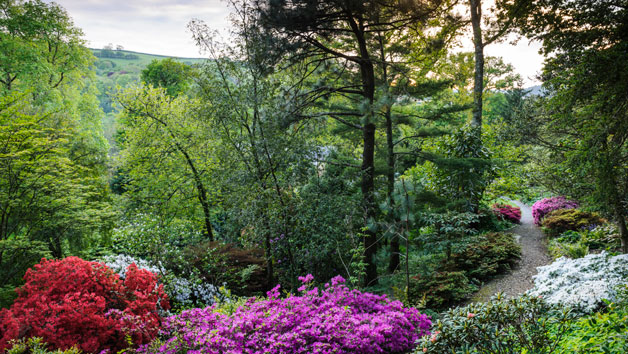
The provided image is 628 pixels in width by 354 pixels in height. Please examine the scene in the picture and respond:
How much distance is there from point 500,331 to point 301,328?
199cm

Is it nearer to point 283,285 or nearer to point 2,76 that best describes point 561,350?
point 283,285

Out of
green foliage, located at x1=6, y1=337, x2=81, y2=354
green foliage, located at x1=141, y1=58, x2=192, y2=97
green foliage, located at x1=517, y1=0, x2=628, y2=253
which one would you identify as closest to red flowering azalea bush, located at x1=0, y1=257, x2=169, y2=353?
green foliage, located at x1=6, y1=337, x2=81, y2=354

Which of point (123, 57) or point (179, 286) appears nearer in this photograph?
point (179, 286)

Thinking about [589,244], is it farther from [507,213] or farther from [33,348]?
[33,348]

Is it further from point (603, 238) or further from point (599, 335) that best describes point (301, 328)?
point (603, 238)

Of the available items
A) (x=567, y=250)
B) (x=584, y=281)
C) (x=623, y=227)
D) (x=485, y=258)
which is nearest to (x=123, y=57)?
(x=485, y=258)

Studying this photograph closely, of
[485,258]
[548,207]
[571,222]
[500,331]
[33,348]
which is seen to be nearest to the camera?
[500,331]

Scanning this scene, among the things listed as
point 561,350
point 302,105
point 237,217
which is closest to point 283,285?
point 237,217

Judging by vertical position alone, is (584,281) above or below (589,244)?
above

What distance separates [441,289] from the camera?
553 centimetres

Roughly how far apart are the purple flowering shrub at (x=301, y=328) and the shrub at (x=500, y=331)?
1.30ft

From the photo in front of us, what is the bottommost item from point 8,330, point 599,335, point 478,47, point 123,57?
point 8,330

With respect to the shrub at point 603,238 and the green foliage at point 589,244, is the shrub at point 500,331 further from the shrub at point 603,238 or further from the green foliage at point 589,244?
the shrub at point 603,238

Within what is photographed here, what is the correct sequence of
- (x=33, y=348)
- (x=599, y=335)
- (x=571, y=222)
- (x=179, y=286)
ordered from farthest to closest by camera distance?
(x=571, y=222) → (x=179, y=286) → (x=33, y=348) → (x=599, y=335)
